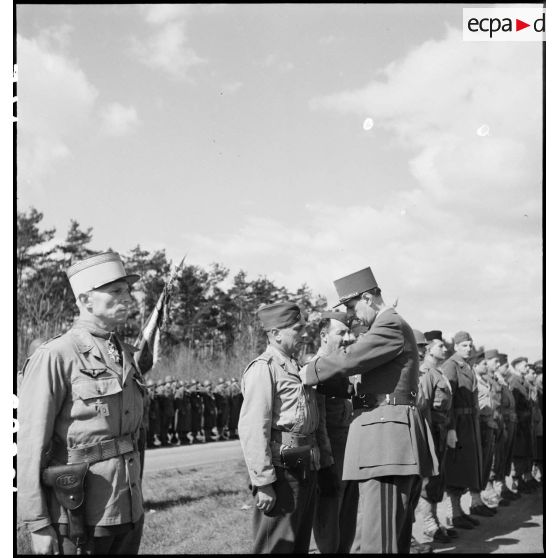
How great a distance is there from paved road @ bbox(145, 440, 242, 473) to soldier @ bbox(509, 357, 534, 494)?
618 cm

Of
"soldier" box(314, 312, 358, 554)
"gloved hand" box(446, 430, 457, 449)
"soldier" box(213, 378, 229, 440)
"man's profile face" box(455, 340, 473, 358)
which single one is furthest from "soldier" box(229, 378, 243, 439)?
"soldier" box(314, 312, 358, 554)

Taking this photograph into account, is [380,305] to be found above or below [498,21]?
below

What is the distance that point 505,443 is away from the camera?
11.6m

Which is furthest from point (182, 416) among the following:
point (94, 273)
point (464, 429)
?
point (94, 273)

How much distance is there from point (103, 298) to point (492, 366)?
9518 millimetres

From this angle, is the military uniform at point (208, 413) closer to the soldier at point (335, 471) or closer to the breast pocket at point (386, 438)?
the soldier at point (335, 471)

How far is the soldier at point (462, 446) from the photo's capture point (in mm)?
8609

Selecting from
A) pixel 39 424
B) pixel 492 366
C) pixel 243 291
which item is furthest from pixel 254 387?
pixel 243 291

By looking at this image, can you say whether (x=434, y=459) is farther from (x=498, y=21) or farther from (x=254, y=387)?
(x=498, y=21)

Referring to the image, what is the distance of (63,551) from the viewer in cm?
353

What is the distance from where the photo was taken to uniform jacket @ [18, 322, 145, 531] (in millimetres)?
3486

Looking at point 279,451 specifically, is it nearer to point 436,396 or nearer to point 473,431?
point 436,396

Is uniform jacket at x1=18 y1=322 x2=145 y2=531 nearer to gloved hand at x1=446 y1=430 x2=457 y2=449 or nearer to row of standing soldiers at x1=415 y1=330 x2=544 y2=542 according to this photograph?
row of standing soldiers at x1=415 y1=330 x2=544 y2=542

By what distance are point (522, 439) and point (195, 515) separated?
21.8 ft
